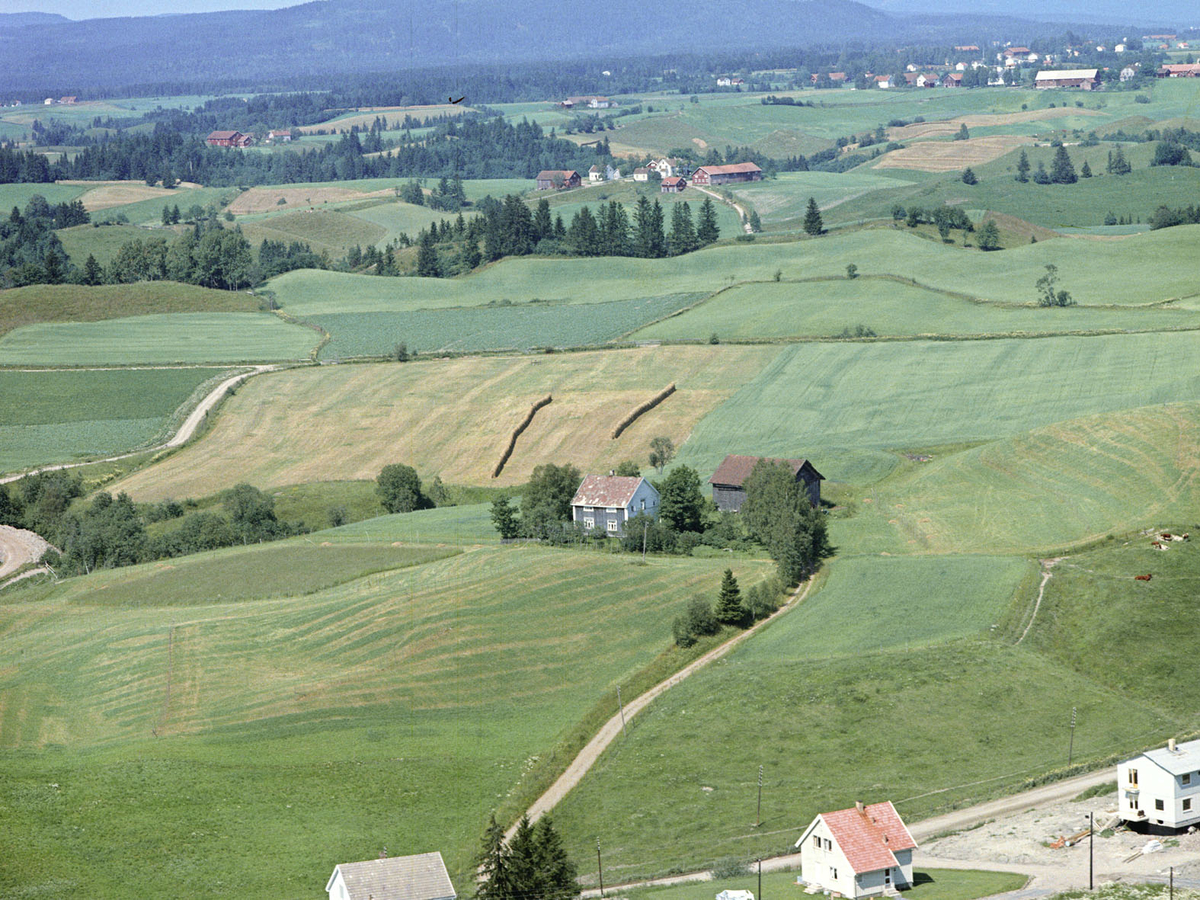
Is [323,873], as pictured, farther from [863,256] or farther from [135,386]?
[863,256]

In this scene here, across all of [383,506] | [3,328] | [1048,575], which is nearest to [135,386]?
[3,328]

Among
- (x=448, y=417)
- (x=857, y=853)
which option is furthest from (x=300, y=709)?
(x=448, y=417)

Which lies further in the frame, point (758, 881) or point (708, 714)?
point (708, 714)

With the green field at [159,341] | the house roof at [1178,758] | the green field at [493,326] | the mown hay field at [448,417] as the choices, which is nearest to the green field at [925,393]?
the mown hay field at [448,417]

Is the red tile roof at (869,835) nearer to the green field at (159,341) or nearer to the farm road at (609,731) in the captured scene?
the farm road at (609,731)

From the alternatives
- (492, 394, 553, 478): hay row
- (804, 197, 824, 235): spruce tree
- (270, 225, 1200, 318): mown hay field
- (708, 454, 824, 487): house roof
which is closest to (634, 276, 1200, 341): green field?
(270, 225, 1200, 318): mown hay field

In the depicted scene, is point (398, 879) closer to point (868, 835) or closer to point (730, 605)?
point (868, 835)
